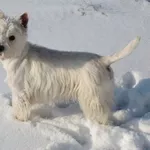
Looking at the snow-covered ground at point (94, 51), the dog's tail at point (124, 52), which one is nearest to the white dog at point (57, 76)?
the dog's tail at point (124, 52)

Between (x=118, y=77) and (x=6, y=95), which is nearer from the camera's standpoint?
(x=6, y=95)

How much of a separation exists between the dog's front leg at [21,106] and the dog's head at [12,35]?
419 mm

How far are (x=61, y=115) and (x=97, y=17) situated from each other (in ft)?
8.19

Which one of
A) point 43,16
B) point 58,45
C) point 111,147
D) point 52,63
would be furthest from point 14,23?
point 43,16

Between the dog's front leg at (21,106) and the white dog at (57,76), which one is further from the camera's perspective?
the dog's front leg at (21,106)

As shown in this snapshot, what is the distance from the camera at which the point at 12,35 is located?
336 cm

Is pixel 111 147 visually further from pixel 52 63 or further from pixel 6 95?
pixel 6 95

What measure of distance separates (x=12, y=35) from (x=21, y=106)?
0.71 m

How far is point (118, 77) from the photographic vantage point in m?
4.53

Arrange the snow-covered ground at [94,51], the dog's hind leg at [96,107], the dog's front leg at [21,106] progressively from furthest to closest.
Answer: the dog's front leg at [21,106], the dog's hind leg at [96,107], the snow-covered ground at [94,51]

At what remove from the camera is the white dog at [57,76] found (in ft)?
11.5

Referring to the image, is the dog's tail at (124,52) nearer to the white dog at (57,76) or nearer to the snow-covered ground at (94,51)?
the white dog at (57,76)

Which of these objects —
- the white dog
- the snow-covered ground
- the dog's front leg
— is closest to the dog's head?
the white dog

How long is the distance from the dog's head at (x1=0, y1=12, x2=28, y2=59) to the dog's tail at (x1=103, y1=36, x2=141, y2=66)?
2.34ft
